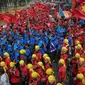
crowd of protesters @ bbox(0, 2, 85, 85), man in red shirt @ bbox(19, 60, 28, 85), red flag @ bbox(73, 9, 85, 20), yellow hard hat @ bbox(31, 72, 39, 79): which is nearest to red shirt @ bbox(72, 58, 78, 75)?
crowd of protesters @ bbox(0, 2, 85, 85)

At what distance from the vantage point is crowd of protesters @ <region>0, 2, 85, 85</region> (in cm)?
1038

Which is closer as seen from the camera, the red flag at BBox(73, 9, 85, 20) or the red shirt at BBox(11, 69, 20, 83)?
the red shirt at BBox(11, 69, 20, 83)

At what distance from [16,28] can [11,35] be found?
2.07 meters

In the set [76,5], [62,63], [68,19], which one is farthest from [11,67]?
[68,19]

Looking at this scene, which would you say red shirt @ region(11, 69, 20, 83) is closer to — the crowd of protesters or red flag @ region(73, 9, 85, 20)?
the crowd of protesters

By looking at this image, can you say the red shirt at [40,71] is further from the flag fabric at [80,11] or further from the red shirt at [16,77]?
the flag fabric at [80,11]

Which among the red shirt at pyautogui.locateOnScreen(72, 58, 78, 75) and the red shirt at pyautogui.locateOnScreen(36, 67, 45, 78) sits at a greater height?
the red shirt at pyautogui.locateOnScreen(36, 67, 45, 78)

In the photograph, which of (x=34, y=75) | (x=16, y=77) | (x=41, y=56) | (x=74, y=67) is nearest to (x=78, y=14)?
(x=41, y=56)

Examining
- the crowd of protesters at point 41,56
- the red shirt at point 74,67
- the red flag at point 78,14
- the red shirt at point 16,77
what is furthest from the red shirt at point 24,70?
the red flag at point 78,14

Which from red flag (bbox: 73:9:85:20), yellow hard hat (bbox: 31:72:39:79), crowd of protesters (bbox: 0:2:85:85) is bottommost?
crowd of protesters (bbox: 0:2:85:85)

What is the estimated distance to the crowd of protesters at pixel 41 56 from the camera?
10377 millimetres

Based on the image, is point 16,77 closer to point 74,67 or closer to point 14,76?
point 14,76

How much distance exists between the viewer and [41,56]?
1321 centimetres

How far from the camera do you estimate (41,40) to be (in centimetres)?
1502
